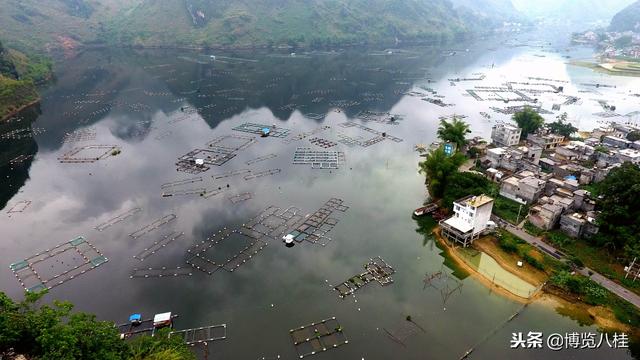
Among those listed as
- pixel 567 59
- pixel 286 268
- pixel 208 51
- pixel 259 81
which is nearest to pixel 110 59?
pixel 208 51

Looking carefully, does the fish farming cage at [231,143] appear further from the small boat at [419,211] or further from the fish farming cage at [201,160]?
the small boat at [419,211]

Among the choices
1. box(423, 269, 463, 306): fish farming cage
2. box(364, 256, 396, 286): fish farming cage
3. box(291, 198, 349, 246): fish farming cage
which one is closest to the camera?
box(423, 269, 463, 306): fish farming cage

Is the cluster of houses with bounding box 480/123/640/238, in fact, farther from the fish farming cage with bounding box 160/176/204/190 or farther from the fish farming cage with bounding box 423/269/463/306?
the fish farming cage with bounding box 160/176/204/190

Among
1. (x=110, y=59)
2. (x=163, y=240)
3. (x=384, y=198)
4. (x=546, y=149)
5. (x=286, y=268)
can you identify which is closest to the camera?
(x=286, y=268)

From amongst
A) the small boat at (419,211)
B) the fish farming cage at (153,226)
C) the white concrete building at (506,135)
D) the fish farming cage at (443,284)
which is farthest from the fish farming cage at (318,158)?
the white concrete building at (506,135)

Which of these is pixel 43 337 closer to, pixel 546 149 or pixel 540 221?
pixel 540 221

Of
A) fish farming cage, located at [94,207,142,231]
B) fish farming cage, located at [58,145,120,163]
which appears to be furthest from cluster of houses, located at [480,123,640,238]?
fish farming cage, located at [58,145,120,163]

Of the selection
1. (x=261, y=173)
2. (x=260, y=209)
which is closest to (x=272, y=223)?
(x=260, y=209)

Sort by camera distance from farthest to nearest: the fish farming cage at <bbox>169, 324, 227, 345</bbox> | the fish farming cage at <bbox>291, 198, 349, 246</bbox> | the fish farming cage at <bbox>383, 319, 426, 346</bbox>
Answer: the fish farming cage at <bbox>291, 198, 349, 246</bbox> < the fish farming cage at <bbox>383, 319, 426, 346</bbox> < the fish farming cage at <bbox>169, 324, 227, 345</bbox>
